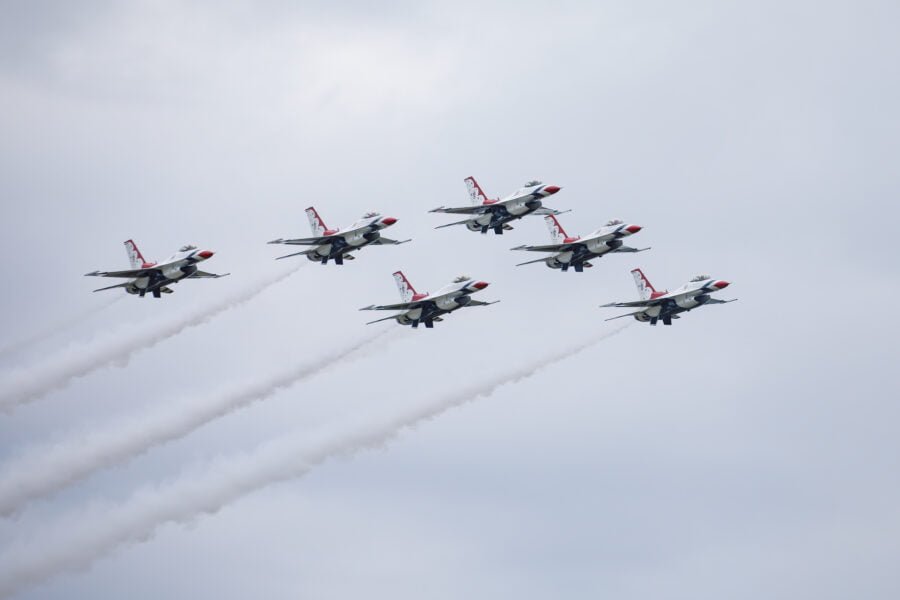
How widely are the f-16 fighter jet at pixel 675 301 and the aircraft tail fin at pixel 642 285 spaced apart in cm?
74

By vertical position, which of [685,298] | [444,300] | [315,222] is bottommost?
[685,298]

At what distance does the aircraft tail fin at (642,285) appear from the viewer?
105 m

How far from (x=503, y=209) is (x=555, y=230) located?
4673mm

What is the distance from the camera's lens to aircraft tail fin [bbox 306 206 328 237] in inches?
4033

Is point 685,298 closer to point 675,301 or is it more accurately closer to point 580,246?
point 675,301

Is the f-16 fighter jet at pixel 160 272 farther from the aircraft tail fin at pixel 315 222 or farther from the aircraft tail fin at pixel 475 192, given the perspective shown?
the aircraft tail fin at pixel 475 192

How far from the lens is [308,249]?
10206 cm

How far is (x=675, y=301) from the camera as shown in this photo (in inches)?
4008

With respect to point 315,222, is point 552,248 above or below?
below

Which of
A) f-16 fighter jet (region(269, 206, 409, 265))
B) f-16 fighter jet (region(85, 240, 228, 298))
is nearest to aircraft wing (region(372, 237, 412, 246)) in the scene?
f-16 fighter jet (region(269, 206, 409, 265))

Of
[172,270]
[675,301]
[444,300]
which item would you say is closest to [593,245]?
[675,301]

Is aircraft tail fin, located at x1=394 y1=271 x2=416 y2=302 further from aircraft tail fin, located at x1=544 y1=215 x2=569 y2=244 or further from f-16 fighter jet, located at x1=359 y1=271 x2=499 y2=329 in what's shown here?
aircraft tail fin, located at x1=544 y1=215 x2=569 y2=244

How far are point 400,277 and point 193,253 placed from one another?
13540 mm

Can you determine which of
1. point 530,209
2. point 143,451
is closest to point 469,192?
point 530,209
